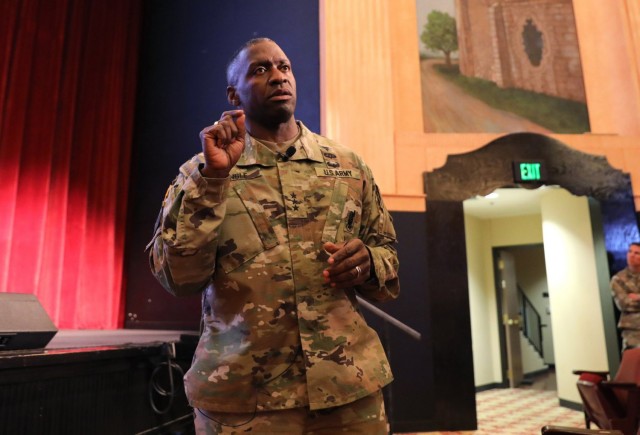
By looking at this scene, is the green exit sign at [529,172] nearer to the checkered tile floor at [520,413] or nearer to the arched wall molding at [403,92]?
the arched wall molding at [403,92]

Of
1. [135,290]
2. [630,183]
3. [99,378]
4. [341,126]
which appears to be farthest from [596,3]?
[99,378]

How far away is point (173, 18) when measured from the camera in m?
4.79

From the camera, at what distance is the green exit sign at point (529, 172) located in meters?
4.81

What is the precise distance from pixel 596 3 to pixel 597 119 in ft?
4.52

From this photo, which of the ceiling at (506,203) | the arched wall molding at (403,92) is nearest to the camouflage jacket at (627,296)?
the arched wall molding at (403,92)

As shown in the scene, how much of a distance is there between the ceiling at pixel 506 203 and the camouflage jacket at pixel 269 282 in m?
5.20

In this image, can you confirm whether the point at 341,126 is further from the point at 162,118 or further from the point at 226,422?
the point at 226,422

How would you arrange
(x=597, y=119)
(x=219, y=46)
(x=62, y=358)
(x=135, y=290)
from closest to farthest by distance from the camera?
(x=62, y=358), (x=135, y=290), (x=219, y=46), (x=597, y=119)

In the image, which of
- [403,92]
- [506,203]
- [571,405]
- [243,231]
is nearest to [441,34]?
[403,92]

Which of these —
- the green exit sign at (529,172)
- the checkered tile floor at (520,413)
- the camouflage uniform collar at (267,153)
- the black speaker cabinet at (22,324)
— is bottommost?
the checkered tile floor at (520,413)

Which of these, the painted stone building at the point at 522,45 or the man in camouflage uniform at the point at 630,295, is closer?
the man in camouflage uniform at the point at 630,295

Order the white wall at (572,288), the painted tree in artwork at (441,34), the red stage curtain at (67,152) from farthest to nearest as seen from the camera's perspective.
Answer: the painted tree in artwork at (441,34) → the white wall at (572,288) → the red stage curtain at (67,152)

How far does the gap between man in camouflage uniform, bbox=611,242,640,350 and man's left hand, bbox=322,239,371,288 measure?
4191 mm

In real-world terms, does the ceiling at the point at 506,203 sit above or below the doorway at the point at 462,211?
above
